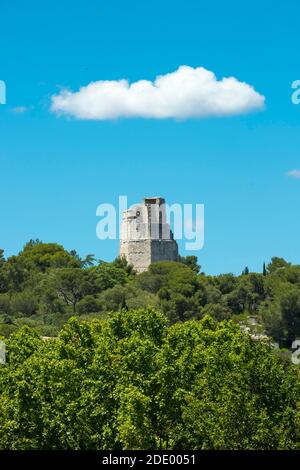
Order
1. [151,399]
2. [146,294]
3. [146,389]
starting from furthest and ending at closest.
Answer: [146,294] < [146,389] < [151,399]

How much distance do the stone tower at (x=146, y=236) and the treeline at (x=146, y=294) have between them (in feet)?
37.6

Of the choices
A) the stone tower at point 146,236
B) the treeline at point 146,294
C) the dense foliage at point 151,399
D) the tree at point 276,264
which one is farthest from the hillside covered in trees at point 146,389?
the stone tower at point 146,236

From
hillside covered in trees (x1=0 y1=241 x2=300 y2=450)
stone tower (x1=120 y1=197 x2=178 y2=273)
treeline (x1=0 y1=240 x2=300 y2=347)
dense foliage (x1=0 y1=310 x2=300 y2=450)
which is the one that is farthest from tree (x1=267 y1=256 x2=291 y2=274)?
dense foliage (x1=0 y1=310 x2=300 y2=450)

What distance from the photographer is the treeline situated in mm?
99119

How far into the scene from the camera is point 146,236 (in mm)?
140125

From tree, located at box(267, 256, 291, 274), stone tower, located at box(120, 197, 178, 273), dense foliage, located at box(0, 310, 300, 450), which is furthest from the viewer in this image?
stone tower, located at box(120, 197, 178, 273)

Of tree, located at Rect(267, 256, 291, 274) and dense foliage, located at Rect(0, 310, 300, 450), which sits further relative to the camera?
tree, located at Rect(267, 256, 291, 274)

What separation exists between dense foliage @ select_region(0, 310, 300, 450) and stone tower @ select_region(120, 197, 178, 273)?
3547 inches

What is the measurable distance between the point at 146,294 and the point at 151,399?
63.8m

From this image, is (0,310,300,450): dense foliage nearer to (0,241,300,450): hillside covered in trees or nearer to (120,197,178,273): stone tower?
(0,241,300,450): hillside covered in trees

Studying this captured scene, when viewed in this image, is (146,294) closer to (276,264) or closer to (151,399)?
(276,264)

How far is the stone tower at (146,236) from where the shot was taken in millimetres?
139125

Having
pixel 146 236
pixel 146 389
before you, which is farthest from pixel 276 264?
pixel 146 389

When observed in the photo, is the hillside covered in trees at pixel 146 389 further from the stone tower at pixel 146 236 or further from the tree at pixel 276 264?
the stone tower at pixel 146 236
